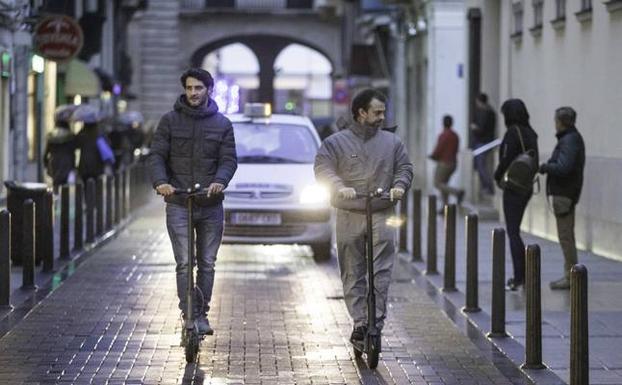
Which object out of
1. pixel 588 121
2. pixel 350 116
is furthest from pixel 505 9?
pixel 350 116

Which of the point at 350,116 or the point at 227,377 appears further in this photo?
the point at 350,116

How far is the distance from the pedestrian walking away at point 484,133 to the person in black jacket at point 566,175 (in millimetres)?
12688

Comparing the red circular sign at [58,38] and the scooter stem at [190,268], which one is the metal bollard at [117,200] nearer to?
the red circular sign at [58,38]

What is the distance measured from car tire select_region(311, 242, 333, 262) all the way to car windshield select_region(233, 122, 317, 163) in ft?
3.63

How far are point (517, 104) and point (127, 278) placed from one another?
419 centimetres

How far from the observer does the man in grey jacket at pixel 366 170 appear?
438 inches

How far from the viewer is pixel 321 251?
19.1 meters

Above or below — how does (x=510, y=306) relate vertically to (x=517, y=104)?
below

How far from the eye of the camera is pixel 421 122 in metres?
39.8

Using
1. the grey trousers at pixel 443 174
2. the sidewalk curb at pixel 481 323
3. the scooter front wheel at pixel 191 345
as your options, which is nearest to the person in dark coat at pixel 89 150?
the grey trousers at pixel 443 174

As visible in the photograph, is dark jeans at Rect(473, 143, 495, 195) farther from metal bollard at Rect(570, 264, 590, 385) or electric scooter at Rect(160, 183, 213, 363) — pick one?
metal bollard at Rect(570, 264, 590, 385)

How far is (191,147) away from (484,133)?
17690mm

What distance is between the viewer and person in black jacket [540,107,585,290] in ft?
49.0

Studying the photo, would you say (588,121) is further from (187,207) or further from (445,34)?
(445,34)
